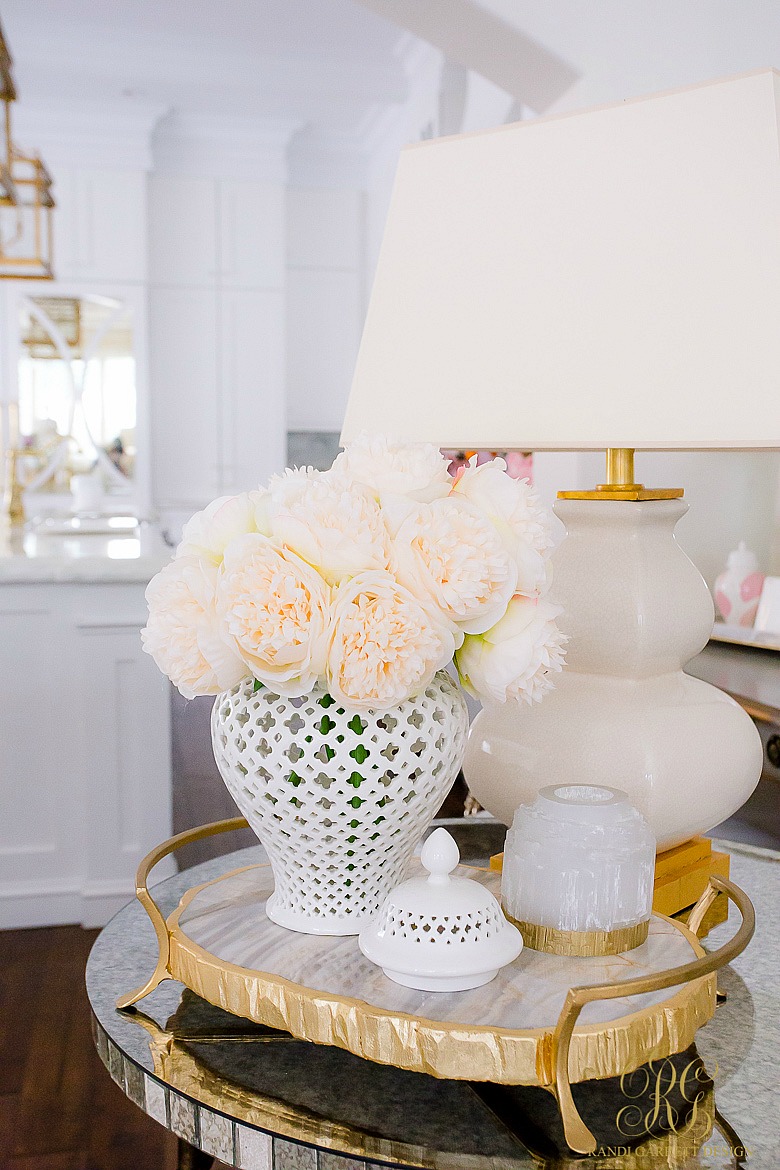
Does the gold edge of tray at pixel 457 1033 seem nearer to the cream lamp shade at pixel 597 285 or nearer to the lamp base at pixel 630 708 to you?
the lamp base at pixel 630 708

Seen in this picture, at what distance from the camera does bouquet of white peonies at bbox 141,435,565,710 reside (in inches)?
24.9

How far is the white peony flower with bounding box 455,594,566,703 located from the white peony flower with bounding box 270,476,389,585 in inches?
3.4

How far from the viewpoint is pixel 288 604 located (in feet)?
2.06

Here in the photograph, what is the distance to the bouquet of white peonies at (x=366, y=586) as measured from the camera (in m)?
0.63

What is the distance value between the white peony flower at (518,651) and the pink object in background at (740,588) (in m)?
1.22

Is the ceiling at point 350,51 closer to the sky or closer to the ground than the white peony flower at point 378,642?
closer to the sky

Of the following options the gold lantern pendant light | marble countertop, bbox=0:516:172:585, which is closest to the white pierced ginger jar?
marble countertop, bbox=0:516:172:585

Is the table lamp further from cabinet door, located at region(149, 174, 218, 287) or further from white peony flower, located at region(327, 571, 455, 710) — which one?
cabinet door, located at region(149, 174, 218, 287)

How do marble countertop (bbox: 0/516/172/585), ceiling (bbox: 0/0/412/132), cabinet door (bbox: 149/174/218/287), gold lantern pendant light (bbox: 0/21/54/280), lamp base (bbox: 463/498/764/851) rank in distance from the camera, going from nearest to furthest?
lamp base (bbox: 463/498/764/851) < marble countertop (bbox: 0/516/172/585) < gold lantern pendant light (bbox: 0/21/54/280) < ceiling (bbox: 0/0/412/132) < cabinet door (bbox: 149/174/218/287)

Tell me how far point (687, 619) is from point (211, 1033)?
0.47 metres

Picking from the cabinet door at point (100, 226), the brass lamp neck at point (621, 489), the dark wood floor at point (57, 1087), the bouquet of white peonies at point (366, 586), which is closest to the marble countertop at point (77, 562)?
the dark wood floor at point (57, 1087)

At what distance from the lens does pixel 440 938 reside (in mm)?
632

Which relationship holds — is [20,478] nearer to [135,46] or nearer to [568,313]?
[135,46]

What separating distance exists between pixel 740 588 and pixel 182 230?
485cm
